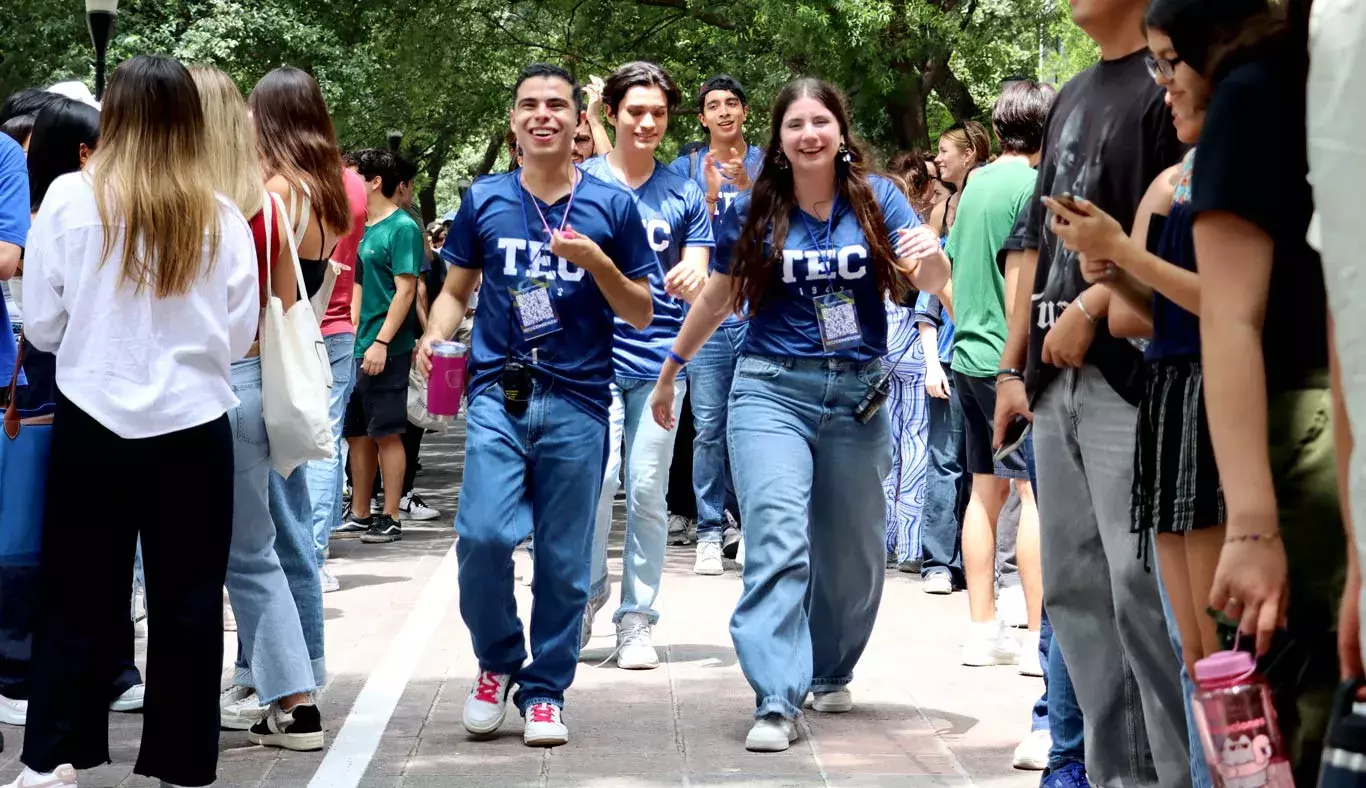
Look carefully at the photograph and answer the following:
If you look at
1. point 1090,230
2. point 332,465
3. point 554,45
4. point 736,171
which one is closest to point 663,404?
point 736,171

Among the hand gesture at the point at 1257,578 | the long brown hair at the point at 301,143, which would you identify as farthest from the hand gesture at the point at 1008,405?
the long brown hair at the point at 301,143

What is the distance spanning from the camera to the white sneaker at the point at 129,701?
261 inches

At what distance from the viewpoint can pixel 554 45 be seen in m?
A: 27.6

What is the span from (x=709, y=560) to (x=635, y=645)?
120 inches

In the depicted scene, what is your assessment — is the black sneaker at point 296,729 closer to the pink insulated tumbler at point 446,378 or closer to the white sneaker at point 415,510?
the pink insulated tumbler at point 446,378

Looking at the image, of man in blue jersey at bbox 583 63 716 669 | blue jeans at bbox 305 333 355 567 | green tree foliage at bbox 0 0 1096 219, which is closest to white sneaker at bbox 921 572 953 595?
man in blue jersey at bbox 583 63 716 669

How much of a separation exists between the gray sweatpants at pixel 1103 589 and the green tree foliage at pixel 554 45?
13.9 metres

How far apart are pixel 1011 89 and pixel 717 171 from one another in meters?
2.56

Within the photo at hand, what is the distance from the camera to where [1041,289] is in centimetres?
462

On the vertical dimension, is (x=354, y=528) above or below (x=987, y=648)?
below

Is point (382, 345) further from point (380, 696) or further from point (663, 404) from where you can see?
point (663, 404)

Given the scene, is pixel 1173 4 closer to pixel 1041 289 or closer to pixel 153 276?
pixel 1041 289

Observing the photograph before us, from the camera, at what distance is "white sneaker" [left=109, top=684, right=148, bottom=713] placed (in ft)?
21.8

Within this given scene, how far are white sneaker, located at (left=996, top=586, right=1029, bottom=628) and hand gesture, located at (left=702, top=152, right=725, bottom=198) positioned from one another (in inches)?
92.2
